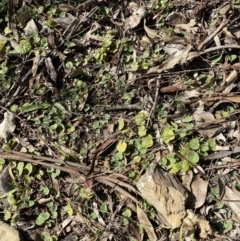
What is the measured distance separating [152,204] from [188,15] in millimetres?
1160

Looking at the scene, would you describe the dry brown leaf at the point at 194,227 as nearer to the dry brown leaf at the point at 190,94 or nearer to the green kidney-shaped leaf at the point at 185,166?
the green kidney-shaped leaf at the point at 185,166

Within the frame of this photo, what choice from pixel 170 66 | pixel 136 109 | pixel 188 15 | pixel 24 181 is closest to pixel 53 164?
pixel 24 181

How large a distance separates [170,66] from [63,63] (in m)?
0.64

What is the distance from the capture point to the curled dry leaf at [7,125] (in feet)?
9.21

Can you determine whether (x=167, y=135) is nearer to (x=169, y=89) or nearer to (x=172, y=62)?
(x=169, y=89)

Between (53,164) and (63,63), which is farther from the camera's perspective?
(63,63)

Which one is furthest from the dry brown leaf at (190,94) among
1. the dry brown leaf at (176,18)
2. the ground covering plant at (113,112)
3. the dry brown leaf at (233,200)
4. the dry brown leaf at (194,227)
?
the dry brown leaf at (194,227)

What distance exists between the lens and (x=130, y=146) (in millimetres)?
2730

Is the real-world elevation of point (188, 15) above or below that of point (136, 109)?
above

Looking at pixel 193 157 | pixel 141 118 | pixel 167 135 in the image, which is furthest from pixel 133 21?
pixel 193 157

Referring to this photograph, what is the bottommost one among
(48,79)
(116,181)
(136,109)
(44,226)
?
(44,226)

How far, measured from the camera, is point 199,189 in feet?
8.73

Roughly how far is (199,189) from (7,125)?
1.15m

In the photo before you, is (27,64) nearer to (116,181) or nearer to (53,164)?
(53,164)
